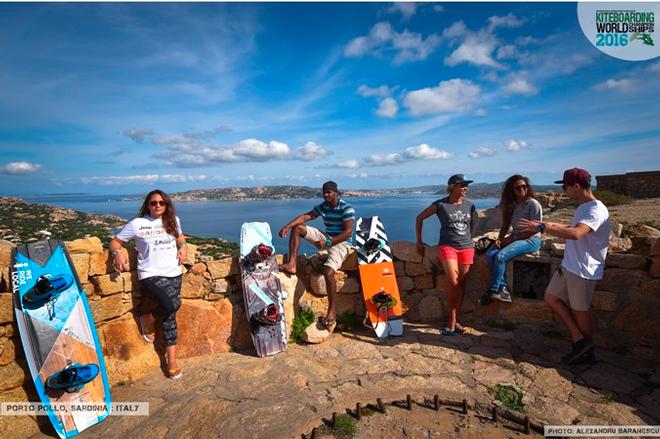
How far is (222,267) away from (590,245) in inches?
177

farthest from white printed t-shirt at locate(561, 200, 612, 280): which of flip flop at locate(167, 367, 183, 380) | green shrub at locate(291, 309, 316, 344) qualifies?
flip flop at locate(167, 367, 183, 380)

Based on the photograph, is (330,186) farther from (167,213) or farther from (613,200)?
Result: (613,200)

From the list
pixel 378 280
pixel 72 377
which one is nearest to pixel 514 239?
pixel 378 280

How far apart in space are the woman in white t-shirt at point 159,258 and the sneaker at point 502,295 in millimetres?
4163

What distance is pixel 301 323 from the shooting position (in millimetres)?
4633

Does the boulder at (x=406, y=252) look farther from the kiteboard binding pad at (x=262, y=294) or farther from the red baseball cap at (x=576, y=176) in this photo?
the red baseball cap at (x=576, y=176)

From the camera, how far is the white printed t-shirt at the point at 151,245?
3691mm

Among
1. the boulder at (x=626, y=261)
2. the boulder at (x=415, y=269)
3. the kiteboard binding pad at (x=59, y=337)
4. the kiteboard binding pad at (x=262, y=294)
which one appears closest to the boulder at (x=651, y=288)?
the boulder at (x=626, y=261)

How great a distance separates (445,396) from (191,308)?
3.25 m

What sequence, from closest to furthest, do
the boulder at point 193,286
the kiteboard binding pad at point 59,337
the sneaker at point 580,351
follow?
the kiteboard binding pad at point 59,337, the sneaker at point 580,351, the boulder at point 193,286

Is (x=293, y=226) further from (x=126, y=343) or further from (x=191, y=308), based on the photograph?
(x=126, y=343)

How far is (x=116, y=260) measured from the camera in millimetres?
3639

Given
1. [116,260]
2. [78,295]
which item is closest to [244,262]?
[116,260]

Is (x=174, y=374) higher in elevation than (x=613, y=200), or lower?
lower
